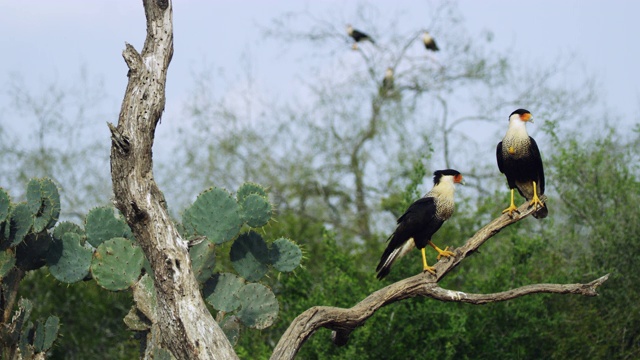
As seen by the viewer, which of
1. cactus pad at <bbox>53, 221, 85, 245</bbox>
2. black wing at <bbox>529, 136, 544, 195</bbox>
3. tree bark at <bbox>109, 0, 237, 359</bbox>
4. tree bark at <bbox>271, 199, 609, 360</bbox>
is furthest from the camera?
cactus pad at <bbox>53, 221, 85, 245</bbox>

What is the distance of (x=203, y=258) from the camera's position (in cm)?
694

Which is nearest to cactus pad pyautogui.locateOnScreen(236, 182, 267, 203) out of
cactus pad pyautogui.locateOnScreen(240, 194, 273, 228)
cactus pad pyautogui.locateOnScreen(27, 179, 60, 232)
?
cactus pad pyautogui.locateOnScreen(240, 194, 273, 228)

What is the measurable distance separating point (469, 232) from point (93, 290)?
594 cm

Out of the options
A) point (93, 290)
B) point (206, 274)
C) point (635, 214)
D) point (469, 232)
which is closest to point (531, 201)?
point (206, 274)


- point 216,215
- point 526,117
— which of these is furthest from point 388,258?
point 526,117

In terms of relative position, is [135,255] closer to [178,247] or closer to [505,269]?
[178,247]

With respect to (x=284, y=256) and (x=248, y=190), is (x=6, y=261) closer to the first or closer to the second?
(x=248, y=190)

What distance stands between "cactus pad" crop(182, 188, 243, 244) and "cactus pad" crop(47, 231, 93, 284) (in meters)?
1.08

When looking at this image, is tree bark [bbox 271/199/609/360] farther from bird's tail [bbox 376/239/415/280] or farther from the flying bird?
the flying bird

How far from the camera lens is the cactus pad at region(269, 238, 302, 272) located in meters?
7.31

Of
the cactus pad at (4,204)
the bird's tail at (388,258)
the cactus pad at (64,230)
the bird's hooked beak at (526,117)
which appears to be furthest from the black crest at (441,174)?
the cactus pad at (4,204)

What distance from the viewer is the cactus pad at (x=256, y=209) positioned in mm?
7035

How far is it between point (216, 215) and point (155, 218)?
0.95 metres

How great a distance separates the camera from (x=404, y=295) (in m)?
6.43
